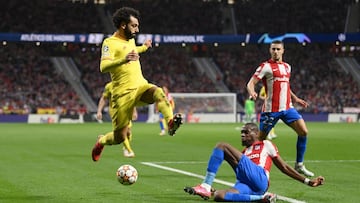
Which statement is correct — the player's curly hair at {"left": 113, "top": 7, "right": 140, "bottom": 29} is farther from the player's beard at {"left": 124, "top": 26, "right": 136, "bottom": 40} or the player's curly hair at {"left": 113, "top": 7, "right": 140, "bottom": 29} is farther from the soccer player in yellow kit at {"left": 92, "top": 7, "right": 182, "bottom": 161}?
the player's beard at {"left": 124, "top": 26, "right": 136, "bottom": 40}

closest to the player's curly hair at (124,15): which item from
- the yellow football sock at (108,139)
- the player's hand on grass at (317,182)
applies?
the yellow football sock at (108,139)

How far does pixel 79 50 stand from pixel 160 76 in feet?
24.6

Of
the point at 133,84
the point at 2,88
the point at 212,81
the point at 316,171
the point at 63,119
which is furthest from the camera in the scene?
the point at 212,81

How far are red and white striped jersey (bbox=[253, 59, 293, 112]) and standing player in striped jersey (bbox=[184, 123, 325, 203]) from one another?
13.4 feet

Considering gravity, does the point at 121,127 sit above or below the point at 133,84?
below

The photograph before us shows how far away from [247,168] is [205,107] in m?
44.5

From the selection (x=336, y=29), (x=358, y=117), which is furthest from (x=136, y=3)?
(x=358, y=117)

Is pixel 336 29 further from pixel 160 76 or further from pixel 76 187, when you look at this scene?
pixel 76 187

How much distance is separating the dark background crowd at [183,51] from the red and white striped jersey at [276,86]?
4274 centimetres

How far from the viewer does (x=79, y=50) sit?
62094mm

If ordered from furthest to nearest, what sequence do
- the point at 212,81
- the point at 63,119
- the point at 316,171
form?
1. the point at 212,81
2. the point at 63,119
3. the point at 316,171

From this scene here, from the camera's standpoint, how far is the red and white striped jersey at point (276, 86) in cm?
1352

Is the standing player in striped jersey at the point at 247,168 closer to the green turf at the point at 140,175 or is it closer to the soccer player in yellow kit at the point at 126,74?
the green turf at the point at 140,175

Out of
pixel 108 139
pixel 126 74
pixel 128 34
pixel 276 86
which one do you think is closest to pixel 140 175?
pixel 108 139
